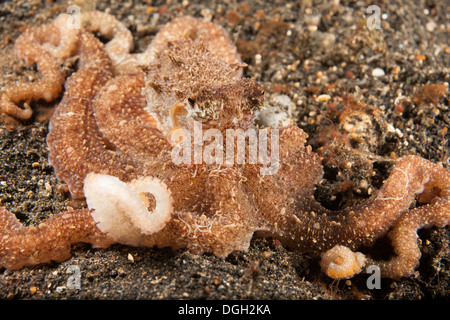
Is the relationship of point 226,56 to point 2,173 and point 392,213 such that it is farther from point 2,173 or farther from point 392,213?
point 2,173

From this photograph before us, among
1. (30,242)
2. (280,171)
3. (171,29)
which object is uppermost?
(171,29)

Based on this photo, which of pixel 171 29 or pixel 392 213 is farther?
pixel 171 29

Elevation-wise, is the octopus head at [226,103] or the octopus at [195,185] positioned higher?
the octopus head at [226,103]

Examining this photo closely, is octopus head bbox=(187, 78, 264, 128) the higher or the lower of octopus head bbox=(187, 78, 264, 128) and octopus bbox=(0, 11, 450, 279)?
the higher

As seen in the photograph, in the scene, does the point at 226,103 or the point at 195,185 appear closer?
the point at 226,103

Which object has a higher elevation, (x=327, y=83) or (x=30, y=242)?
(x=327, y=83)

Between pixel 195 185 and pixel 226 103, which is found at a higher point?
pixel 226 103

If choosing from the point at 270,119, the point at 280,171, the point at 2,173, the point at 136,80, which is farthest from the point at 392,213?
the point at 2,173
